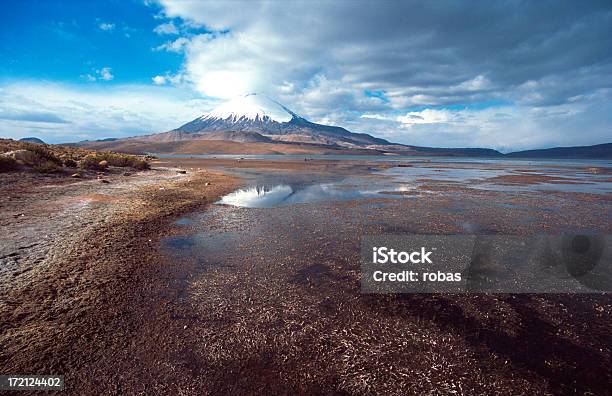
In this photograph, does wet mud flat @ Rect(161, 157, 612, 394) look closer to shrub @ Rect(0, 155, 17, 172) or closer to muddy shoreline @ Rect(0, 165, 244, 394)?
muddy shoreline @ Rect(0, 165, 244, 394)

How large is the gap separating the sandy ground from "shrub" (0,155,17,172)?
19755 mm

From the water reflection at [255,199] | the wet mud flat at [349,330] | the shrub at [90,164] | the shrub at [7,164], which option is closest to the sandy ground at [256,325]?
the wet mud flat at [349,330]

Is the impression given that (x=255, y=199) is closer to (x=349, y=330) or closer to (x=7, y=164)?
(x=349, y=330)

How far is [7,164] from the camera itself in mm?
26766

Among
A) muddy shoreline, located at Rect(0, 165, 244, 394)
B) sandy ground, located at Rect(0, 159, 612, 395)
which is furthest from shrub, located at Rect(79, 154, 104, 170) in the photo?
sandy ground, located at Rect(0, 159, 612, 395)

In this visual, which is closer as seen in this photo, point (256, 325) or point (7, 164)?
point (256, 325)

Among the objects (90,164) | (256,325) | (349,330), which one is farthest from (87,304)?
(90,164)

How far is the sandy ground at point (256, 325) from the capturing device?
542 cm

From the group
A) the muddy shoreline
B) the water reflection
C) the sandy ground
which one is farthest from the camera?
the water reflection

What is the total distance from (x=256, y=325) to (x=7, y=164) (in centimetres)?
3297

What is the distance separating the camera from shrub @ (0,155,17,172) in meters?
26.3

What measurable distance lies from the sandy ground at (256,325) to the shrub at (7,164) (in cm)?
1976

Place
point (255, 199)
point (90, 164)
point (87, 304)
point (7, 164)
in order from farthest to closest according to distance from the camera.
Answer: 1. point (90, 164)
2. point (7, 164)
3. point (255, 199)
4. point (87, 304)

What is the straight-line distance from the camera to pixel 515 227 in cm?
1583
